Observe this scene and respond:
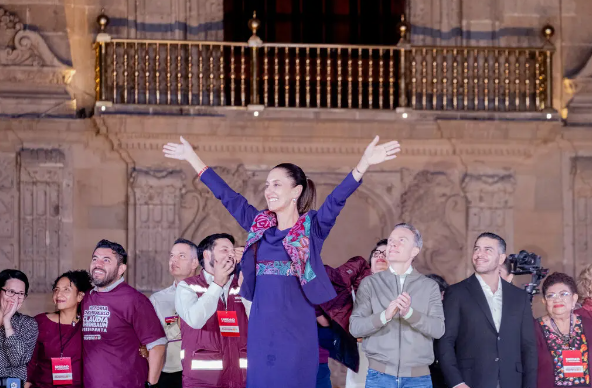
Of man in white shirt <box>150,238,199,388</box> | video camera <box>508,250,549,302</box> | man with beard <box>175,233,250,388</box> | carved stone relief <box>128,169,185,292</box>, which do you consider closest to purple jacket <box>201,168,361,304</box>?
man with beard <box>175,233,250,388</box>

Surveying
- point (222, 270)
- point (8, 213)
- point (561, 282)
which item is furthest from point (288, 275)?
point (8, 213)

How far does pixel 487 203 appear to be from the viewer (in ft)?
38.0

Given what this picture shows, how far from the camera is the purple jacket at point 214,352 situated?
6680 mm

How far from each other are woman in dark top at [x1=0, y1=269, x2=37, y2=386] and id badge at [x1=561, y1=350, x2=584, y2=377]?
128 inches

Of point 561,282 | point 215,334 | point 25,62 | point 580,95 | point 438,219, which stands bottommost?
point 215,334

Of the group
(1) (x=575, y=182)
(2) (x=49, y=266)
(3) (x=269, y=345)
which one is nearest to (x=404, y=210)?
(1) (x=575, y=182)

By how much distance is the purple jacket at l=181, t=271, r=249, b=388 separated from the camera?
6680 millimetres

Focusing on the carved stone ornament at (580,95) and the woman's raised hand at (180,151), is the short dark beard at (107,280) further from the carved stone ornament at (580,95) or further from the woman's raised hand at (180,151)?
the carved stone ornament at (580,95)

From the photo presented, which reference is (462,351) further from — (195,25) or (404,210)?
(195,25)

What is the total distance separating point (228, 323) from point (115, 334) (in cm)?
69

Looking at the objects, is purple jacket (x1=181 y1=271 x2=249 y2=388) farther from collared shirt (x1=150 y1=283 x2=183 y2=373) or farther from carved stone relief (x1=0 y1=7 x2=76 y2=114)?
carved stone relief (x1=0 y1=7 x2=76 y2=114)

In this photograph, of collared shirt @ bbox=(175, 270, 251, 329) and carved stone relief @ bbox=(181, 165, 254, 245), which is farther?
carved stone relief @ bbox=(181, 165, 254, 245)

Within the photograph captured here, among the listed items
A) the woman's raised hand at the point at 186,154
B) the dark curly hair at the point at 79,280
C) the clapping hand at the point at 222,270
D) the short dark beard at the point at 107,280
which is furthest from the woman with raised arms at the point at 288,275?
the dark curly hair at the point at 79,280

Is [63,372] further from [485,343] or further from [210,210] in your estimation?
[210,210]
